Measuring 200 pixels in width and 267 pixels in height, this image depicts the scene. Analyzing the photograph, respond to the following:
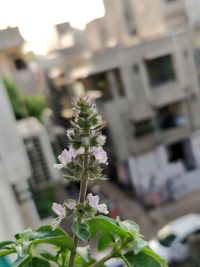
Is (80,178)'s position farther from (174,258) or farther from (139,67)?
(139,67)

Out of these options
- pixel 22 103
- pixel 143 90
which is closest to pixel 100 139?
pixel 22 103

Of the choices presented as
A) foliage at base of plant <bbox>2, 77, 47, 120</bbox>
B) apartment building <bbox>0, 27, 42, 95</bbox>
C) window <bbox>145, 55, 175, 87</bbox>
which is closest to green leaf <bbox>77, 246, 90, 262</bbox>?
foliage at base of plant <bbox>2, 77, 47, 120</bbox>

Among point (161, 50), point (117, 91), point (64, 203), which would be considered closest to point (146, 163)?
point (117, 91)

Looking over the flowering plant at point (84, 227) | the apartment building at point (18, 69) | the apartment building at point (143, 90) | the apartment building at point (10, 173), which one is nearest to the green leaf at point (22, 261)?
the flowering plant at point (84, 227)

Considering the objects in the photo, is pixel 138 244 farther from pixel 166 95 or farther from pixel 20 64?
pixel 166 95

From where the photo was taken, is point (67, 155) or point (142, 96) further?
point (142, 96)

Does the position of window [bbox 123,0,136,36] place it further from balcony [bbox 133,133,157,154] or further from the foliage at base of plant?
the foliage at base of plant

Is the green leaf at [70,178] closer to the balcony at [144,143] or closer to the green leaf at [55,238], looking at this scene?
the green leaf at [55,238]
